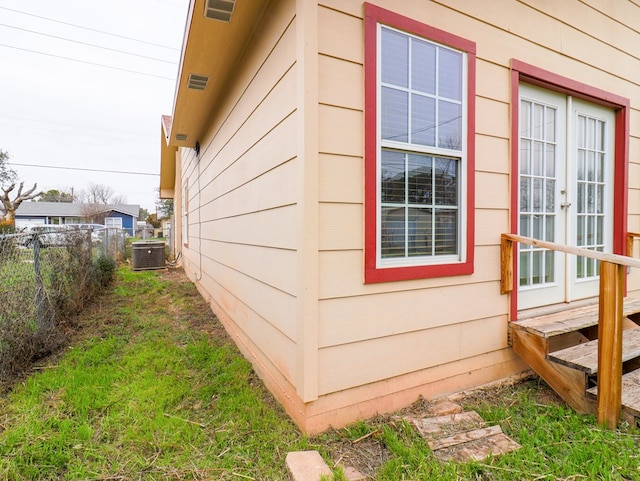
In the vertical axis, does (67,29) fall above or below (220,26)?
above

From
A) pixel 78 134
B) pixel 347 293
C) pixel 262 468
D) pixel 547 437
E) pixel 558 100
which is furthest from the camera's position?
pixel 78 134

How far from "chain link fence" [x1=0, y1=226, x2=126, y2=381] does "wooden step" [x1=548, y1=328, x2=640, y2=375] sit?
12.5ft

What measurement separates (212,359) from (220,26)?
107 inches

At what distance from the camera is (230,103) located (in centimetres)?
362

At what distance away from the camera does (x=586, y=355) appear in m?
2.13

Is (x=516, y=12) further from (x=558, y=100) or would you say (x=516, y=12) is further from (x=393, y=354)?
(x=393, y=354)

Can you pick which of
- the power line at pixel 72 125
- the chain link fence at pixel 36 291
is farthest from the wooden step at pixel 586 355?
the power line at pixel 72 125

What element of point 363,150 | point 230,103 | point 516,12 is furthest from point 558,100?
point 230,103

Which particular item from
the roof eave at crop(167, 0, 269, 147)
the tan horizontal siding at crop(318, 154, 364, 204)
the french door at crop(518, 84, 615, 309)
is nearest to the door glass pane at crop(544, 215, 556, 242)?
the french door at crop(518, 84, 615, 309)

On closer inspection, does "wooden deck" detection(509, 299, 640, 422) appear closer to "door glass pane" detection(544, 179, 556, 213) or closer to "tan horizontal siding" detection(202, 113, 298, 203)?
"door glass pane" detection(544, 179, 556, 213)

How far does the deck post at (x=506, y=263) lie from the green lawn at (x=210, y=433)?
0.76 metres

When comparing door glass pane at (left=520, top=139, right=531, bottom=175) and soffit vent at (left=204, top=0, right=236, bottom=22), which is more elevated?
soffit vent at (left=204, top=0, right=236, bottom=22)

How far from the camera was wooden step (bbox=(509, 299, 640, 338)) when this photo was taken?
7.49 ft

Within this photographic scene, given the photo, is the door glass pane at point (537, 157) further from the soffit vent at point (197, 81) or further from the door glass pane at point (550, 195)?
the soffit vent at point (197, 81)
